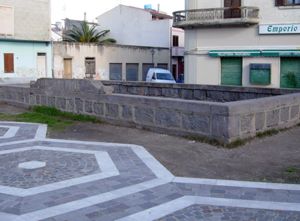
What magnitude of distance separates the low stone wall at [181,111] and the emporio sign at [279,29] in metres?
14.1

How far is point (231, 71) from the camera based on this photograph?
86.5ft

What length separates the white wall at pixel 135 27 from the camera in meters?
46.0

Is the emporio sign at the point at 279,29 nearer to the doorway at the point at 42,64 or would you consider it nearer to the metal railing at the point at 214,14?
the metal railing at the point at 214,14

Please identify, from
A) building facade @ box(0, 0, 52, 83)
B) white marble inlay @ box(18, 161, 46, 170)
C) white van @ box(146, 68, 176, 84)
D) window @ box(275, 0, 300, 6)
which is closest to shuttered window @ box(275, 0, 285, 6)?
window @ box(275, 0, 300, 6)

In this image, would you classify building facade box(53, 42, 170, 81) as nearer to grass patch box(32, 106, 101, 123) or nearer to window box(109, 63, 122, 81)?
window box(109, 63, 122, 81)

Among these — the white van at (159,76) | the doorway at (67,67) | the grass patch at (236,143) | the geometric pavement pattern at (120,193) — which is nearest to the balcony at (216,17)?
the white van at (159,76)

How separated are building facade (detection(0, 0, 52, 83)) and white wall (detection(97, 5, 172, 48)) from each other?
533 inches

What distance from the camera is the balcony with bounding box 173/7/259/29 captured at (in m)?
A: 24.5

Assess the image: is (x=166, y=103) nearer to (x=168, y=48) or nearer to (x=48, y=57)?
(x=48, y=57)

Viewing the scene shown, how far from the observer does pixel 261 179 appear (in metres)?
6.36

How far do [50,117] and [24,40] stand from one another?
72.3ft

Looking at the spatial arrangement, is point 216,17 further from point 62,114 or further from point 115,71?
point 115,71

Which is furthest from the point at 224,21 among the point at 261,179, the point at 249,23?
the point at 261,179

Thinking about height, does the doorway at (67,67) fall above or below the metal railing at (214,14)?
below
